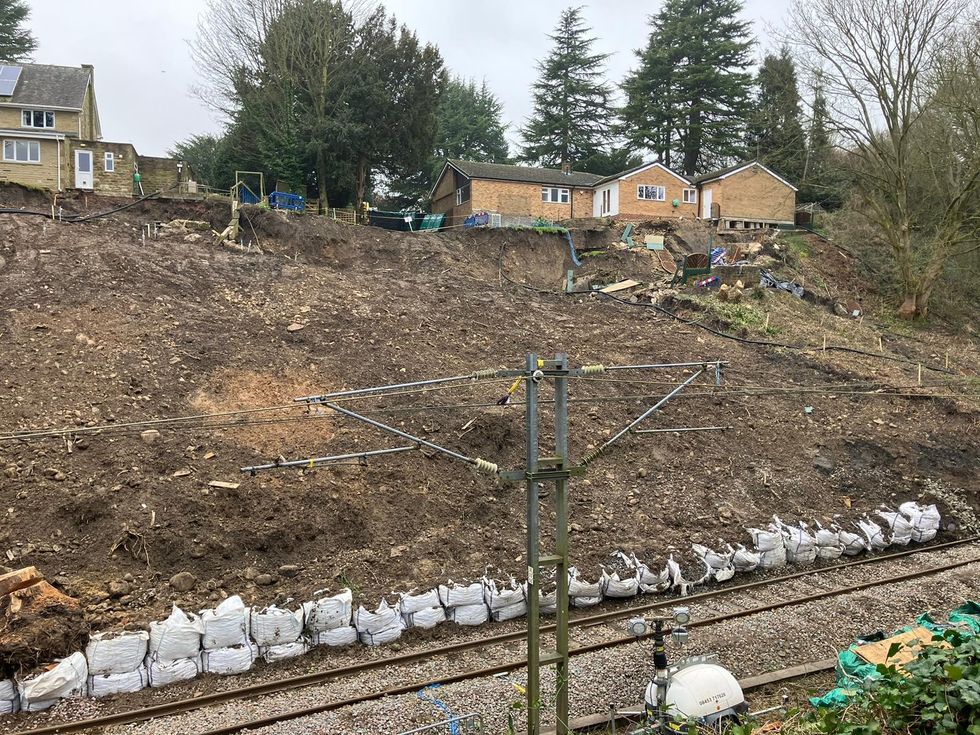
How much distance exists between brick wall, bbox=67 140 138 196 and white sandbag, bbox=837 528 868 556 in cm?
3321

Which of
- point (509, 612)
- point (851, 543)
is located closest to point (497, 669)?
point (509, 612)

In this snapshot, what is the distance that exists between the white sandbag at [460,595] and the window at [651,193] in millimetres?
31394

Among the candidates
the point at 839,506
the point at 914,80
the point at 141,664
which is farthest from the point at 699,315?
the point at 141,664

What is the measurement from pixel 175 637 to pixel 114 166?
29.6 meters

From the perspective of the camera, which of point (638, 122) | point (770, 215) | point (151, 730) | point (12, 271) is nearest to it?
point (151, 730)

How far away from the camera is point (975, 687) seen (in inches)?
176

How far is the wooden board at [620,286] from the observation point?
2853 cm

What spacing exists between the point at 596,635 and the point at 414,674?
3.33 metres

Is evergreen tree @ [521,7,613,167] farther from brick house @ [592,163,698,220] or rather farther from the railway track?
the railway track

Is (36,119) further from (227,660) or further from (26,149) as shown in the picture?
(227,660)

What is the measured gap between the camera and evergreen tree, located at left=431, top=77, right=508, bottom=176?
183 ft

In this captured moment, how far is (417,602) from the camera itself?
12.1 metres

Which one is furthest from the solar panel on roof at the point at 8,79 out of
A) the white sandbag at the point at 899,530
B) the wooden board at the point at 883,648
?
the wooden board at the point at 883,648

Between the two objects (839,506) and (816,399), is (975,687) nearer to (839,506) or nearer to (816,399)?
(839,506)
